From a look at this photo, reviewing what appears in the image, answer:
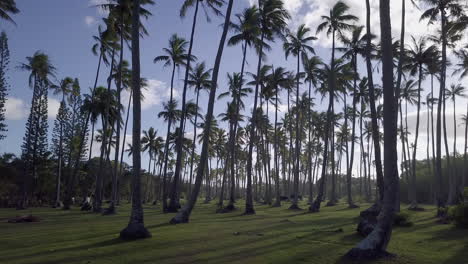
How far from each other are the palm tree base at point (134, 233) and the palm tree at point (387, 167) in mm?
7711

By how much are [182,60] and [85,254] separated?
84.6 ft

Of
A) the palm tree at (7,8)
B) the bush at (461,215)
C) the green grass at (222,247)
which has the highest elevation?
the palm tree at (7,8)

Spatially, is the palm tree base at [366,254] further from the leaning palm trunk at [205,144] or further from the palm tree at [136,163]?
the leaning palm trunk at [205,144]

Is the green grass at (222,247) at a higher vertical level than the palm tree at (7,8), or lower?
lower

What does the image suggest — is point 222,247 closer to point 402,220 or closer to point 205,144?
point 205,144

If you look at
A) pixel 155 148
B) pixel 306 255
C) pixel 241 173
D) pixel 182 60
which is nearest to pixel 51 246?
pixel 306 255

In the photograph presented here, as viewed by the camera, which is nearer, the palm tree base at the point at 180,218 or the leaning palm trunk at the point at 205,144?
the palm tree base at the point at 180,218

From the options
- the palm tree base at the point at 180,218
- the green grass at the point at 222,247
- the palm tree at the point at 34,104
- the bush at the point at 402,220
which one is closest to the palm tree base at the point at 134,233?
the green grass at the point at 222,247

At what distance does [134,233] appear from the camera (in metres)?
13.4

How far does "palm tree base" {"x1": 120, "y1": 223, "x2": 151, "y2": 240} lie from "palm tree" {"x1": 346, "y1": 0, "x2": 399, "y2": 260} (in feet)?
25.3

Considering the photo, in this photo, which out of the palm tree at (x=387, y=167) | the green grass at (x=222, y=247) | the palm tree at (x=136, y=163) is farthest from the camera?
the palm tree at (x=136, y=163)

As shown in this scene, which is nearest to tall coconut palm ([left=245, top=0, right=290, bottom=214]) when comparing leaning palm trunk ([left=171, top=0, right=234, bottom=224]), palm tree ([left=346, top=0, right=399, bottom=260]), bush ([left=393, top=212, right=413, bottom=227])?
leaning palm trunk ([left=171, top=0, right=234, bottom=224])

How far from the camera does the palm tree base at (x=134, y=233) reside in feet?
43.8

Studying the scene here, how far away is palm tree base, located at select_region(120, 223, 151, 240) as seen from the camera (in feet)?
43.8
